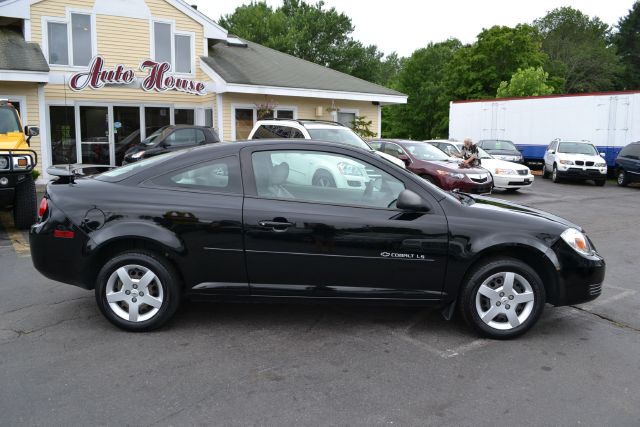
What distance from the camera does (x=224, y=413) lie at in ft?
10.8

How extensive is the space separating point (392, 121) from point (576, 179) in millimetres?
40881

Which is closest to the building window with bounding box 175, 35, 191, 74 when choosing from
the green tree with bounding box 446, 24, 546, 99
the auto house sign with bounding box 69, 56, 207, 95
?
the auto house sign with bounding box 69, 56, 207, 95

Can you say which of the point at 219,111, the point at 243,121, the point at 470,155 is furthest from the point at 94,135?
the point at 470,155

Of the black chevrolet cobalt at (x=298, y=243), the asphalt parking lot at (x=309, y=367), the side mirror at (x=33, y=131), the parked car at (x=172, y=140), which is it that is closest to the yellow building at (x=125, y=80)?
the parked car at (x=172, y=140)

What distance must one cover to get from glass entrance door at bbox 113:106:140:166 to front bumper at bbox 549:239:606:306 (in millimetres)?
15611

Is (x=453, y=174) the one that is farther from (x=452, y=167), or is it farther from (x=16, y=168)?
(x=16, y=168)

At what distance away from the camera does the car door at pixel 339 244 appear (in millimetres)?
4375

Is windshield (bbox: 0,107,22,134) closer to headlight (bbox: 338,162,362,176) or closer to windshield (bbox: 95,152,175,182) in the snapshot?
windshield (bbox: 95,152,175,182)

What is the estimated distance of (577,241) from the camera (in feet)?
15.2

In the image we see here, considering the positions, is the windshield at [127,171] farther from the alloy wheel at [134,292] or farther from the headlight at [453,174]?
the headlight at [453,174]

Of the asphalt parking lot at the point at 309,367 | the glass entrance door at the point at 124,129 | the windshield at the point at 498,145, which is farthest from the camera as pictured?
the windshield at the point at 498,145

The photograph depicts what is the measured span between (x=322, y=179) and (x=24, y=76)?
13087 millimetres

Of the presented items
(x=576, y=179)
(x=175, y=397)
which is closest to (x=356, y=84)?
(x=576, y=179)

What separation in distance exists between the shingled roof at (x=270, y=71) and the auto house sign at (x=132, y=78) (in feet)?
4.70
